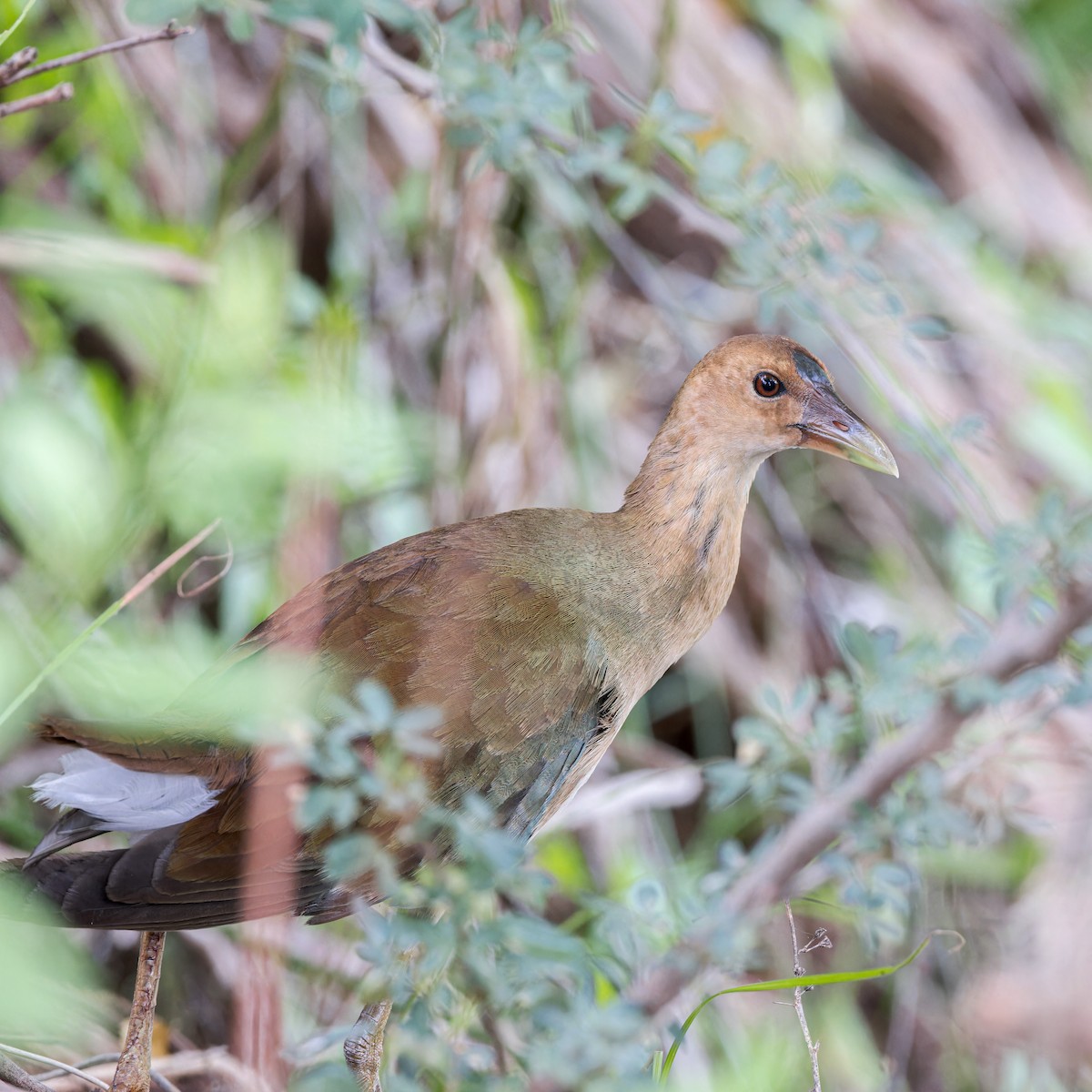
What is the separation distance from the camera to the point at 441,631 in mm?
1770

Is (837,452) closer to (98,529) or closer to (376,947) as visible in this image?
(376,947)

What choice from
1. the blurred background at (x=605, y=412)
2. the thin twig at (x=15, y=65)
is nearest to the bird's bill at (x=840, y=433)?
the blurred background at (x=605, y=412)

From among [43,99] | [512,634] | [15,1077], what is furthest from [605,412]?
[15,1077]

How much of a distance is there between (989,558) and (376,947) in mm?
1156

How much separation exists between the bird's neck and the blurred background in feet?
0.68

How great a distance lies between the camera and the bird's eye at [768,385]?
1949 millimetres

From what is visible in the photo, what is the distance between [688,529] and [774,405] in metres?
0.22

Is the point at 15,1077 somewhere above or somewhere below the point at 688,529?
below

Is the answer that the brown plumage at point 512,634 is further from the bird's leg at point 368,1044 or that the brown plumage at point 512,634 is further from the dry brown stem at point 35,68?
the dry brown stem at point 35,68

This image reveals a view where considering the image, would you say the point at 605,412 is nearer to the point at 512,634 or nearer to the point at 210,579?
the point at 210,579

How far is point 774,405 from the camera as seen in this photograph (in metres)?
1.94

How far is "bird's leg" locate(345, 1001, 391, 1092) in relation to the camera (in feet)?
6.00

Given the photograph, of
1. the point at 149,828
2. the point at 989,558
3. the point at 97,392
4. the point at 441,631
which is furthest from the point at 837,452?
the point at 97,392

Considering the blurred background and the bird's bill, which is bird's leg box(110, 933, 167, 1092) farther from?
the bird's bill
